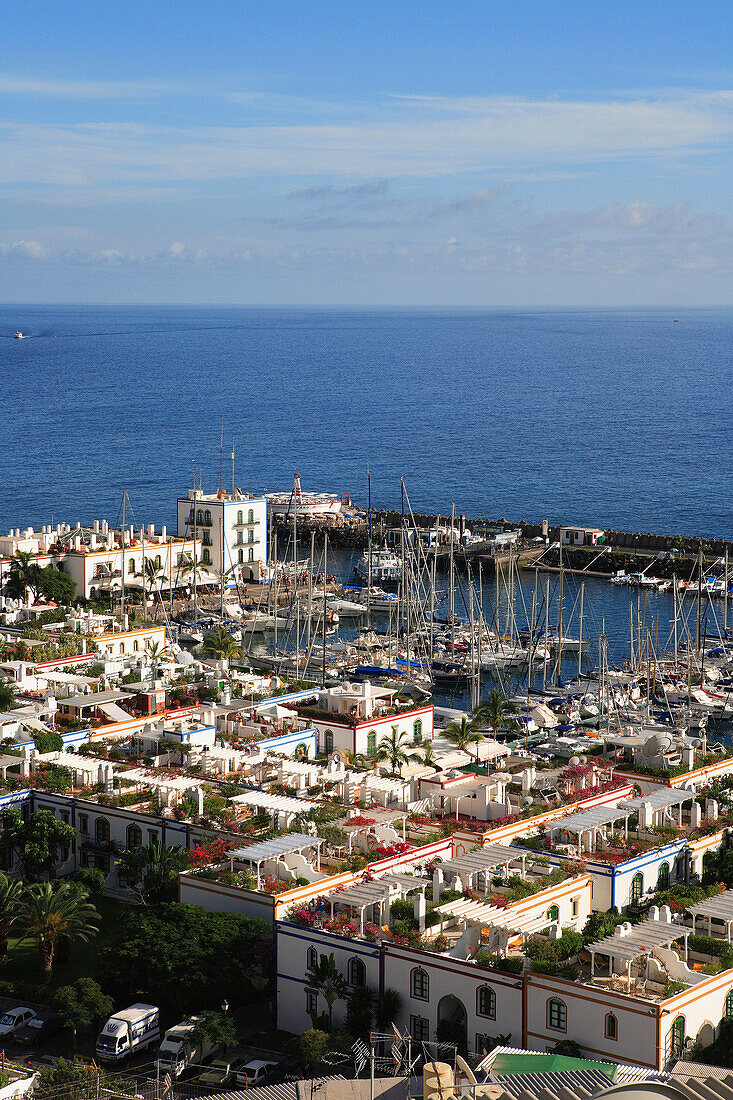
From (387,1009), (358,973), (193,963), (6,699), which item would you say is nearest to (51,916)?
(193,963)

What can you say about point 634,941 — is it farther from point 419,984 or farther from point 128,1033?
point 128,1033

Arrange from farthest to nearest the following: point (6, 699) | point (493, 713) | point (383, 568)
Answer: point (383, 568) → point (493, 713) → point (6, 699)

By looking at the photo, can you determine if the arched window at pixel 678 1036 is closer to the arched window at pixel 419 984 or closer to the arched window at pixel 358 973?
the arched window at pixel 419 984

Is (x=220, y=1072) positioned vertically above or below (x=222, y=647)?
below

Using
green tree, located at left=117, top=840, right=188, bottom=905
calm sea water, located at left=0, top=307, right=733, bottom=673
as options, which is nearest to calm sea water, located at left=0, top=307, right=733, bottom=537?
calm sea water, located at left=0, top=307, right=733, bottom=673

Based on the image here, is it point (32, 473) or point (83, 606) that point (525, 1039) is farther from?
point (32, 473)

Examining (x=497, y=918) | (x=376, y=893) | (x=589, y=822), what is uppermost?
(x=589, y=822)

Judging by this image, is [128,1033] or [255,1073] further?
[128,1033]

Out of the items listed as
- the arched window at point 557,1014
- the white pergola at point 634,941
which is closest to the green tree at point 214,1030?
the arched window at point 557,1014
